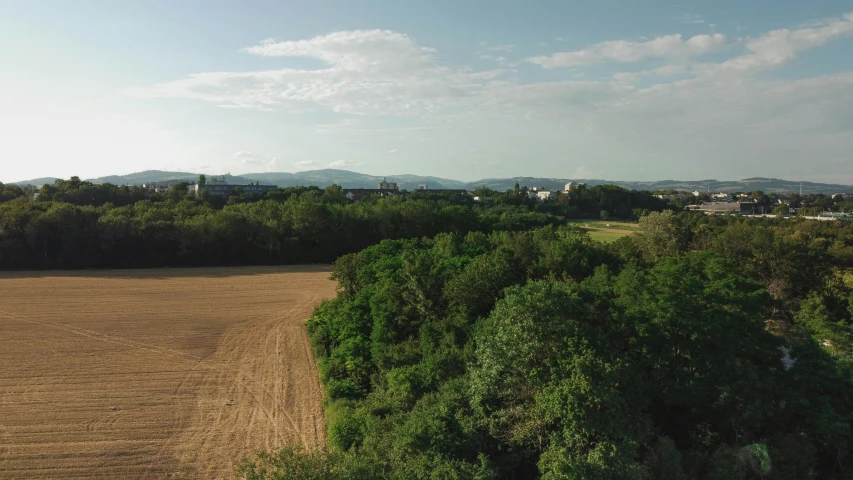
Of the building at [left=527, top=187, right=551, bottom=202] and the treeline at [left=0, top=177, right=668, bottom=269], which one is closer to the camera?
the treeline at [left=0, top=177, right=668, bottom=269]

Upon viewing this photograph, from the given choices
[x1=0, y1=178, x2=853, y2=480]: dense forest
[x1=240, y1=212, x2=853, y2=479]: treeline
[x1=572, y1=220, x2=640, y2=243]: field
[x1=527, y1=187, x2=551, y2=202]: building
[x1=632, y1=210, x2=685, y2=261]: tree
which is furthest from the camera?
[x1=527, y1=187, x2=551, y2=202]: building

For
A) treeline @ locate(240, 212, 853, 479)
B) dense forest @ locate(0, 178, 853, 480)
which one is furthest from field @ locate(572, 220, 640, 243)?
treeline @ locate(240, 212, 853, 479)

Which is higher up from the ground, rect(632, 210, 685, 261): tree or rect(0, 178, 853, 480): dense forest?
rect(632, 210, 685, 261): tree

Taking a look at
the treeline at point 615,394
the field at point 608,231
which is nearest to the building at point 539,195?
the field at point 608,231

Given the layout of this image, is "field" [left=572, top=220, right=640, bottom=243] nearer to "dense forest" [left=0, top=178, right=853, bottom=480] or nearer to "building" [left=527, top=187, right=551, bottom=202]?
"dense forest" [left=0, top=178, right=853, bottom=480]

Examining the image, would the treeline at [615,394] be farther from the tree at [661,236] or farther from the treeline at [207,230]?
the treeline at [207,230]

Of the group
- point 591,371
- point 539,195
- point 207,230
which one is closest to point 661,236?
point 591,371

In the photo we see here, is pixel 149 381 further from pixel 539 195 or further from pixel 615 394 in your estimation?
pixel 539 195

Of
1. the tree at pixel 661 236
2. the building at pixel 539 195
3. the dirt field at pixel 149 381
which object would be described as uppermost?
the building at pixel 539 195

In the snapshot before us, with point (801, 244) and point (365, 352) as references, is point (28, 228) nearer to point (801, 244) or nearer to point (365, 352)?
point (365, 352)

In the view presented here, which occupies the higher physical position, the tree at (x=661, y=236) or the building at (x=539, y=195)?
the building at (x=539, y=195)
